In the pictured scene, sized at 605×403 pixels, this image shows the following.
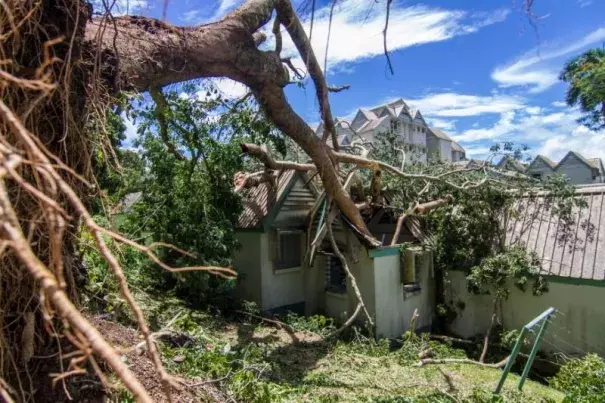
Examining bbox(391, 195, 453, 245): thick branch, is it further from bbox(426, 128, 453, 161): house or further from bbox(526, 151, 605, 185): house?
bbox(526, 151, 605, 185): house

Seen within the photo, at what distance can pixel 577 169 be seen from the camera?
1484 inches

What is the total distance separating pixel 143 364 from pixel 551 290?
30.4ft

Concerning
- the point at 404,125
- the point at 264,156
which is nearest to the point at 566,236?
the point at 264,156

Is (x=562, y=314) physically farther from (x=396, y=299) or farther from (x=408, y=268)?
(x=396, y=299)

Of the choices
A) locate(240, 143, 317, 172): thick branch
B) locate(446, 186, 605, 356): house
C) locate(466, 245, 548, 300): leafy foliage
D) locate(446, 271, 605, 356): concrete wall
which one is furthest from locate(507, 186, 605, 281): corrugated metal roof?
locate(240, 143, 317, 172): thick branch

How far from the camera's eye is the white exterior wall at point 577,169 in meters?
37.3

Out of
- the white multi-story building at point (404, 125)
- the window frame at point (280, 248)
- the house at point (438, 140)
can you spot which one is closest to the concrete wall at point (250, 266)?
the window frame at point (280, 248)

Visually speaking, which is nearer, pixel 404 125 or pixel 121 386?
pixel 121 386

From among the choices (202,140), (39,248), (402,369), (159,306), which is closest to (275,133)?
(202,140)

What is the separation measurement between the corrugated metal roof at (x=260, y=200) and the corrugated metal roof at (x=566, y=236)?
6065 mm

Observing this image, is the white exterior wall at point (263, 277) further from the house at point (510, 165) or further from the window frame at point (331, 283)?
the house at point (510, 165)

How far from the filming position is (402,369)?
762 cm

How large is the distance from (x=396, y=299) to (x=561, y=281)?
3.73 m

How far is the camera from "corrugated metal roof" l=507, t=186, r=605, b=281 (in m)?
9.38
